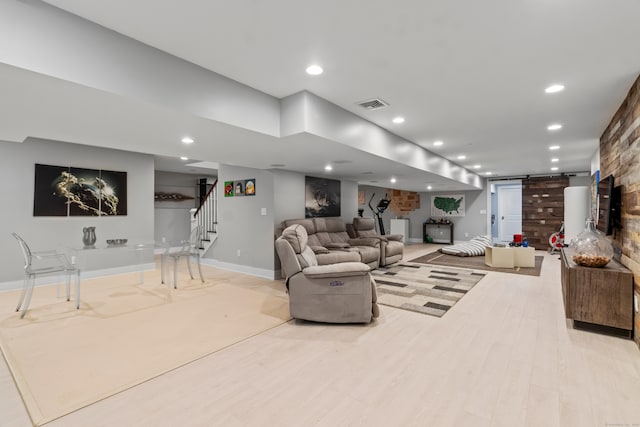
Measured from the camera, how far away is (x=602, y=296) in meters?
2.91

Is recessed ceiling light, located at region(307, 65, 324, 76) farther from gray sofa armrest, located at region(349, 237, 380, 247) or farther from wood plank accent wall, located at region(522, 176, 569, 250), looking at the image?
wood plank accent wall, located at region(522, 176, 569, 250)

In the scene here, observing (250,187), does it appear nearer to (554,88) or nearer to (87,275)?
(87,275)

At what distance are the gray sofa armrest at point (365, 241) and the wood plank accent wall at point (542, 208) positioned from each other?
604cm

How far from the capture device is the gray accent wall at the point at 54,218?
15.4 ft

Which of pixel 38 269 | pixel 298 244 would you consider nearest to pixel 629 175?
pixel 298 244

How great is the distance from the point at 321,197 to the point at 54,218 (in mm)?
4805

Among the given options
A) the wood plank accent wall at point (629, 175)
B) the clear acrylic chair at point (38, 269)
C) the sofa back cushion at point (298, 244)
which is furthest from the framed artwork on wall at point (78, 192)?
the wood plank accent wall at point (629, 175)

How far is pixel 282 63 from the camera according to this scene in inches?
98.7

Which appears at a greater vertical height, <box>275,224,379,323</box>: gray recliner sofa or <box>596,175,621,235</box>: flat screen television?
<box>596,175,621,235</box>: flat screen television

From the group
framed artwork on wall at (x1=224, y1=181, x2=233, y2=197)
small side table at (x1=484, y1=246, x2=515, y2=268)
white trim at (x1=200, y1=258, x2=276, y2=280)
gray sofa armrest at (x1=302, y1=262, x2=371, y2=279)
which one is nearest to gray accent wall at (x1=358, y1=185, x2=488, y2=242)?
small side table at (x1=484, y1=246, x2=515, y2=268)

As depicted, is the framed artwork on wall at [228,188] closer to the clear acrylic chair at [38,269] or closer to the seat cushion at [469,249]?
the clear acrylic chair at [38,269]

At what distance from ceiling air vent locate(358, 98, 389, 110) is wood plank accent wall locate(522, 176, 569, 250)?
8.43 m

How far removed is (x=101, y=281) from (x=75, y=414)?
4.11 meters

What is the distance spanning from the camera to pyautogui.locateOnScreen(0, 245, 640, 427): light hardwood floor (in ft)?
5.94
